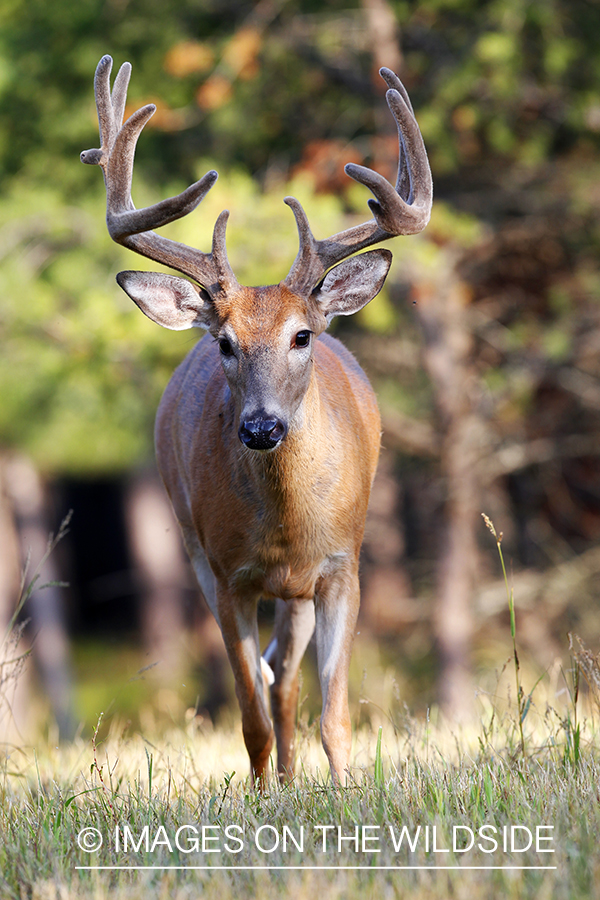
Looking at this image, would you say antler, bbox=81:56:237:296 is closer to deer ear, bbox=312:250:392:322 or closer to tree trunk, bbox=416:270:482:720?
deer ear, bbox=312:250:392:322

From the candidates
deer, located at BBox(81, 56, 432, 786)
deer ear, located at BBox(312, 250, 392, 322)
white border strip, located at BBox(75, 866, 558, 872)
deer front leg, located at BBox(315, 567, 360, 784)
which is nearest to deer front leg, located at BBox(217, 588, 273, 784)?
deer, located at BBox(81, 56, 432, 786)

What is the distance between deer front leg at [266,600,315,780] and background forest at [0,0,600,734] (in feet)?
14.5

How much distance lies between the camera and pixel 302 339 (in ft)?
14.9

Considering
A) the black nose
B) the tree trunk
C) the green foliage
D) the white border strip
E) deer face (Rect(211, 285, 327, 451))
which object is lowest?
the white border strip

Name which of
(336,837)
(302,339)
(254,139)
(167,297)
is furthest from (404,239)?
(336,837)

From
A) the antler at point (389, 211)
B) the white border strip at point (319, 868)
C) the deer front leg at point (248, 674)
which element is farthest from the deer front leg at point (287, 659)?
the white border strip at point (319, 868)

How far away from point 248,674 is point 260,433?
4.02ft

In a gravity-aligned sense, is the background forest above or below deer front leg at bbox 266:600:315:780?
above

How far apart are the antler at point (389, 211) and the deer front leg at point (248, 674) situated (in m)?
1.39

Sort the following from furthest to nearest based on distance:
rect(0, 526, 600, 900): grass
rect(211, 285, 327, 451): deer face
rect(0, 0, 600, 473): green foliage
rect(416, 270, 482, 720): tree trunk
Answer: rect(416, 270, 482, 720): tree trunk → rect(0, 0, 600, 473): green foliage → rect(211, 285, 327, 451): deer face → rect(0, 526, 600, 900): grass

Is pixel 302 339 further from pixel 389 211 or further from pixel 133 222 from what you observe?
pixel 133 222

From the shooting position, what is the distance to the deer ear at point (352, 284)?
4812 millimetres

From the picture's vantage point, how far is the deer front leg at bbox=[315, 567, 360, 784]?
4383 millimetres

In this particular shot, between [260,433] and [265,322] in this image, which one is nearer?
[260,433]
